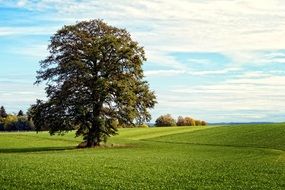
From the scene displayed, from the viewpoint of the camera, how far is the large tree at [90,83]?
246ft

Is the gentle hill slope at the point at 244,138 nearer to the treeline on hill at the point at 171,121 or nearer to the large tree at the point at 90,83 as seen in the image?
the large tree at the point at 90,83

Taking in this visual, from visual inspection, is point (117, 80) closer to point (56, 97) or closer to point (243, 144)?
point (56, 97)

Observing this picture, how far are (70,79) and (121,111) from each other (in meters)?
9.25

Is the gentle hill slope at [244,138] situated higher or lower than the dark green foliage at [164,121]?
lower

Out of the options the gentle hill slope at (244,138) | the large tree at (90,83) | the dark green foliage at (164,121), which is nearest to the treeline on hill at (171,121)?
the dark green foliage at (164,121)

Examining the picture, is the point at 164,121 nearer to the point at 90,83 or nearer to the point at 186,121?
the point at 186,121

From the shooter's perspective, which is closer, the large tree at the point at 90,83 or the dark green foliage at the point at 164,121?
the large tree at the point at 90,83

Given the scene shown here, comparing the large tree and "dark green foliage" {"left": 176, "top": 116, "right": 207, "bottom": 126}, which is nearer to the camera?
the large tree

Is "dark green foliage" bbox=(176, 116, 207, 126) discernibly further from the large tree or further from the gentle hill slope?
the large tree

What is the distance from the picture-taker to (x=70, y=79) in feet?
250

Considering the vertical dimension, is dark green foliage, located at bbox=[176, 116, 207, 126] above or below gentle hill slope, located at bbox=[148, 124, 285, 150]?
above

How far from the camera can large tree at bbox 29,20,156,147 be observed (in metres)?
74.9

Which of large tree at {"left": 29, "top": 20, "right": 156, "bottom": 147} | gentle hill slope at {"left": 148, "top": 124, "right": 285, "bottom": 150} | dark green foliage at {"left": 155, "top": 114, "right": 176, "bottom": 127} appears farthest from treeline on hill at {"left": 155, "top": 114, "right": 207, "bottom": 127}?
large tree at {"left": 29, "top": 20, "right": 156, "bottom": 147}

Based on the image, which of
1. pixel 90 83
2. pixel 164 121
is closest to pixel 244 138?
pixel 90 83
